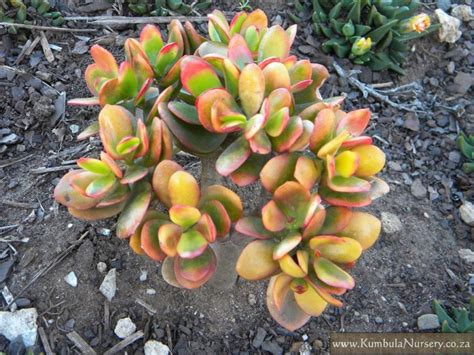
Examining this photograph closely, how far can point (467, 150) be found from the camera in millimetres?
2098

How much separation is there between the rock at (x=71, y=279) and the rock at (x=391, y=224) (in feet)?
3.30

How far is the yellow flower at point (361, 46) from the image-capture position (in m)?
2.26

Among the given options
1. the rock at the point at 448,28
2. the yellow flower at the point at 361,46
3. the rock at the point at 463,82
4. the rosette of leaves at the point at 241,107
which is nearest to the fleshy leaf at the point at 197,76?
the rosette of leaves at the point at 241,107

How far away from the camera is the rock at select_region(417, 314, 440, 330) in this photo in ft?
5.35

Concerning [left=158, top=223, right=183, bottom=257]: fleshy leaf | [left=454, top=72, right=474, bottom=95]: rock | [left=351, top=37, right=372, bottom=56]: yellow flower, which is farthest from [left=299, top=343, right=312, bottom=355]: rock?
[left=454, top=72, right=474, bottom=95]: rock

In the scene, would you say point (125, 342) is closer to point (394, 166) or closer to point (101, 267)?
point (101, 267)

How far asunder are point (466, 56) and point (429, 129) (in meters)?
0.51

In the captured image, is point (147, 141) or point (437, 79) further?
point (437, 79)

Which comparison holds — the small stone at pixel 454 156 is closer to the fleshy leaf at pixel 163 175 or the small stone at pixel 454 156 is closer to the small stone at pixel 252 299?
the small stone at pixel 252 299

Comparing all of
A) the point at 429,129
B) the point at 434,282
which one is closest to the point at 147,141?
the point at 434,282

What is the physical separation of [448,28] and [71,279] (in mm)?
1936

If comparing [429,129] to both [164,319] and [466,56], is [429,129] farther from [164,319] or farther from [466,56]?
[164,319]

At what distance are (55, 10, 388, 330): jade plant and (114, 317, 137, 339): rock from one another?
1.41 ft

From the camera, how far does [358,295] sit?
1689 mm
